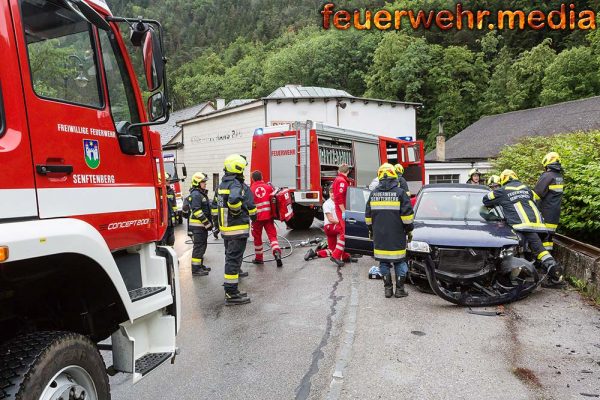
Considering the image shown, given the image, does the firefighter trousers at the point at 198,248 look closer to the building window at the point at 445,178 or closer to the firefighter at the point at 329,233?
the firefighter at the point at 329,233

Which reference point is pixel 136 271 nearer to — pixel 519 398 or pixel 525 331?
pixel 519 398

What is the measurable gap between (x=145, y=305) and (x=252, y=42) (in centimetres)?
8792

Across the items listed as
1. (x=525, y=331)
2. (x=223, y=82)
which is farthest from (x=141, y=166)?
(x=223, y=82)

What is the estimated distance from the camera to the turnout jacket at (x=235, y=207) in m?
6.29

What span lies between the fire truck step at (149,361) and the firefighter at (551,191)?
6.19 meters

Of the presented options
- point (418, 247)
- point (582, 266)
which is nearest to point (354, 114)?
point (582, 266)

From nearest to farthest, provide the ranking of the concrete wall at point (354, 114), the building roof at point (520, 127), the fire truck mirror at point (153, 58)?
the fire truck mirror at point (153, 58) < the concrete wall at point (354, 114) < the building roof at point (520, 127)

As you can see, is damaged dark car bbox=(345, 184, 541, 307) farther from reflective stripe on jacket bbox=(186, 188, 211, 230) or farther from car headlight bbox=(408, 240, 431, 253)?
reflective stripe on jacket bbox=(186, 188, 211, 230)

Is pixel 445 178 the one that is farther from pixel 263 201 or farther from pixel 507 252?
pixel 507 252

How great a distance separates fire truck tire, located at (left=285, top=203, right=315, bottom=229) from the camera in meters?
13.4

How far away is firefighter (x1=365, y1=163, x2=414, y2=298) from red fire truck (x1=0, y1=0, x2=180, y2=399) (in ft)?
11.1

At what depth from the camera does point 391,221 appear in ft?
20.3

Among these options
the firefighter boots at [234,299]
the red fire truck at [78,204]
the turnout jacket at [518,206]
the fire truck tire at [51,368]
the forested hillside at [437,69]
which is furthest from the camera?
the forested hillside at [437,69]

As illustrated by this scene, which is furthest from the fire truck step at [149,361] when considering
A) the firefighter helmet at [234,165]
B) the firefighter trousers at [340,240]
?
the firefighter trousers at [340,240]
